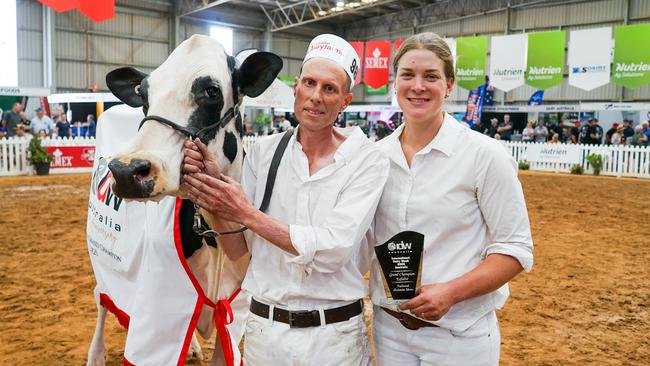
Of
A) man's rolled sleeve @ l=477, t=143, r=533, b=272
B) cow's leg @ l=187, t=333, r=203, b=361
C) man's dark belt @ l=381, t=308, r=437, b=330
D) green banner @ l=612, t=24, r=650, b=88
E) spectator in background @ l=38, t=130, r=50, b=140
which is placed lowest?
cow's leg @ l=187, t=333, r=203, b=361

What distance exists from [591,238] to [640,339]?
140 inches

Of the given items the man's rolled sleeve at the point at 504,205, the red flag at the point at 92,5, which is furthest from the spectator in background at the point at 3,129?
the man's rolled sleeve at the point at 504,205

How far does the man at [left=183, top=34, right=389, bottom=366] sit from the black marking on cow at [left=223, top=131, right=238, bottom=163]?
199mm

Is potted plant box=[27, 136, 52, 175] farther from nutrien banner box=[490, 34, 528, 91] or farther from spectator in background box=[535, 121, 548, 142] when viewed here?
spectator in background box=[535, 121, 548, 142]

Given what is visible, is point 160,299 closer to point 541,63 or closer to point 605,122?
point 541,63

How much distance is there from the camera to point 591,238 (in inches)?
287

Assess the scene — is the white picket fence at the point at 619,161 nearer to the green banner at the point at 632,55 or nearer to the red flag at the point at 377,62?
the green banner at the point at 632,55

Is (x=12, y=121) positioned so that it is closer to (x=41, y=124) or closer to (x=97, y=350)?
(x=41, y=124)

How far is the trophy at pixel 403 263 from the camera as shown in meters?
1.75

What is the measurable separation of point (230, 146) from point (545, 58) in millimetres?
17382

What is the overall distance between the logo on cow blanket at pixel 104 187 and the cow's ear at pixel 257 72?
118 centimetres

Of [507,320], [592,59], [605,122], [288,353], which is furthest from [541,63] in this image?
[288,353]

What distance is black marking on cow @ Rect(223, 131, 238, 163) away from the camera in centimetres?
208

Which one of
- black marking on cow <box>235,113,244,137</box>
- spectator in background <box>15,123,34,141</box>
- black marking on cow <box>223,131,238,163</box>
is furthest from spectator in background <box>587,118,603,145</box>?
black marking on cow <box>223,131,238,163</box>
